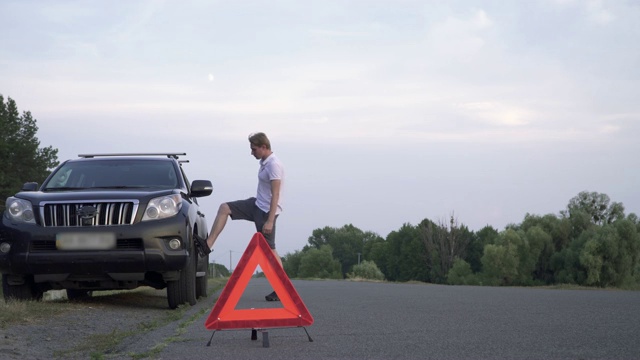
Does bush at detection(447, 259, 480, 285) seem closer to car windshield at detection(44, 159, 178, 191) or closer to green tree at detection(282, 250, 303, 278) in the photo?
car windshield at detection(44, 159, 178, 191)

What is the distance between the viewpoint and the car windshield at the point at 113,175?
10.7 m

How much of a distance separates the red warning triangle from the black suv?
9.82ft

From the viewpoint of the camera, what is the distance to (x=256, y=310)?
663 centimetres

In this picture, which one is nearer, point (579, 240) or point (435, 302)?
point (435, 302)

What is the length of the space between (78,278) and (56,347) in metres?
3.19

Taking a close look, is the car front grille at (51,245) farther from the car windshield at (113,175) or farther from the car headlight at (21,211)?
the car windshield at (113,175)

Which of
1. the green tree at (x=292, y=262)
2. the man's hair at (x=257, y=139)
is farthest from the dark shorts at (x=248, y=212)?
the green tree at (x=292, y=262)

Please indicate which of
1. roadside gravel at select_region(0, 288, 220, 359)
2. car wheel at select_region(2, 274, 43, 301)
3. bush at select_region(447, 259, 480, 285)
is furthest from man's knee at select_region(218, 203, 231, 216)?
bush at select_region(447, 259, 480, 285)

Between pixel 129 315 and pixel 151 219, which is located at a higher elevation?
pixel 151 219

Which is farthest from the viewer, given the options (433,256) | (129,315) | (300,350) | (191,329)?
(433,256)

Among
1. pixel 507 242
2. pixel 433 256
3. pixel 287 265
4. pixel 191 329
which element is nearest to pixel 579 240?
pixel 507 242

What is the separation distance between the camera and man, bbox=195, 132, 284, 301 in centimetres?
988

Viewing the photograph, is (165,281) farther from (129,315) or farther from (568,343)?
(568,343)

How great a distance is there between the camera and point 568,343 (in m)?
6.20
